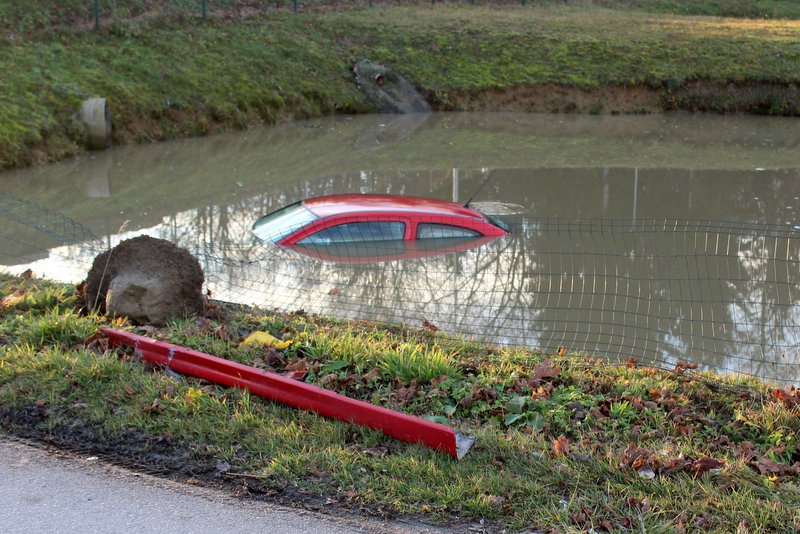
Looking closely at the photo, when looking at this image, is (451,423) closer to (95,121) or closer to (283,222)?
(283,222)

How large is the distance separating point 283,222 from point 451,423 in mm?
7444

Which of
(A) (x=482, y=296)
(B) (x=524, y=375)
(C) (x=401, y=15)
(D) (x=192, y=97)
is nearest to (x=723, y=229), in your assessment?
(A) (x=482, y=296)

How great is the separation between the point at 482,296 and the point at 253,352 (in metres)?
4.53

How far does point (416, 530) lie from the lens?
431 centimetres

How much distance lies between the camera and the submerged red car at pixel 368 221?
38.5ft

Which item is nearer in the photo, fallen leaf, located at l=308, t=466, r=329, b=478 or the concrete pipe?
fallen leaf, located at l=308, t=466, r=329, b=478

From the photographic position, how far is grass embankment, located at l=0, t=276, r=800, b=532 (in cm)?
450

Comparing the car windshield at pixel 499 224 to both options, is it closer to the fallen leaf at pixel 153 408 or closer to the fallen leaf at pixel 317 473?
the fallen leaf at pixel 153 408

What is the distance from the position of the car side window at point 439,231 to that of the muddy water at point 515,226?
0.34 m

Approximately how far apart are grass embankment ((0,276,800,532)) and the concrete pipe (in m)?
15.1

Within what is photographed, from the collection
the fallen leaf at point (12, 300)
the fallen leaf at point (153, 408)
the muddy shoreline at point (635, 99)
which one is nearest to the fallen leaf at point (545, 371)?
the fallen leaf at point (153, 408)

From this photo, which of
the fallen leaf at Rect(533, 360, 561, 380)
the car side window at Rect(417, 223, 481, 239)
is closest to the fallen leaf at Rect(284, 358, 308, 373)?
the fallen leaf at Rect(533, 360, 561, 380)

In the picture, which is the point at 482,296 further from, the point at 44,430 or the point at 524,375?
the point at 44,430

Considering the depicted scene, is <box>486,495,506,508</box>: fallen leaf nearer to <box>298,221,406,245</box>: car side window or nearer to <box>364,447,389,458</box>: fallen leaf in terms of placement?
<box>364,447,389,458</box>: fallen leaf
